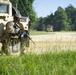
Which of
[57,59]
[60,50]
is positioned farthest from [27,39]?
[57,59]

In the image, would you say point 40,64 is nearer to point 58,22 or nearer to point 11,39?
point 11,39

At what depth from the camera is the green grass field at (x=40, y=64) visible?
7.47 meters

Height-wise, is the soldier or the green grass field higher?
the soldier

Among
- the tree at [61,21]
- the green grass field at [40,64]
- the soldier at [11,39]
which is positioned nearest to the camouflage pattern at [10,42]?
the soldier at [11,39]

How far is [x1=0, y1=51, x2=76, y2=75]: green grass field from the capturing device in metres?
7.47

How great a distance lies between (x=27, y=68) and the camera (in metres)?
7.79

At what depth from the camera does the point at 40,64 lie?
8.38m

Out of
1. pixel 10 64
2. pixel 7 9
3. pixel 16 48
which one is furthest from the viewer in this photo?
pixel 7 9

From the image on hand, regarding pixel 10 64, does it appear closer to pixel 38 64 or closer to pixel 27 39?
pixel 38 64

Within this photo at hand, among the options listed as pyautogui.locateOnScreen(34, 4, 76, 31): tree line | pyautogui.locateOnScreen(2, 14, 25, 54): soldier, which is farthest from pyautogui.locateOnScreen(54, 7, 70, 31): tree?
pyautogui.locateOnScreen(2, 14, 25, 54): soldier

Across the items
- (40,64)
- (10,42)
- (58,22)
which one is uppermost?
(10,42)

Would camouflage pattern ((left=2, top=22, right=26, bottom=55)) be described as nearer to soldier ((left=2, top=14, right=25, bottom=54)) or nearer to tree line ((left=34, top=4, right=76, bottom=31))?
soldier ((left=2, top=14, right=25, bottom=54))

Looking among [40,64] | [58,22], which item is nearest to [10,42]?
[40,64]

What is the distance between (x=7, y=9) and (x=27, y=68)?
555 cm
